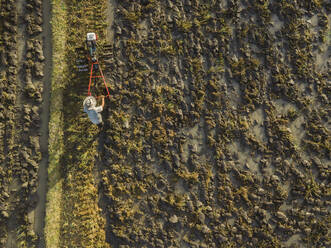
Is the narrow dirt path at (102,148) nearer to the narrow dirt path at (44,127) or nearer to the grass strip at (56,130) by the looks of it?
the grass strip at (56,130)

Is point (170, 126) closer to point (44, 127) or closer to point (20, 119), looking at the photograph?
point (44, 127)

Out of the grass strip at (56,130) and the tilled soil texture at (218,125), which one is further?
the tilled soil texture at (218,125)

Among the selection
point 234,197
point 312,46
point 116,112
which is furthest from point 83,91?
point 312,46

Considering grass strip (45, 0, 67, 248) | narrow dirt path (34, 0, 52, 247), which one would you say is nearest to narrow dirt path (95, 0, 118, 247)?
grass strip (45, 0, 67, 248)

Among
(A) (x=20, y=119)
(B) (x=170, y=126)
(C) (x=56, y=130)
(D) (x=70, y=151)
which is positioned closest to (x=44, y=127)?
(C) (x=56, y=130)

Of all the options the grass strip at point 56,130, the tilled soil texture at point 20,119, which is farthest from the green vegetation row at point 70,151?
the tilled soil texture at point 20,119
